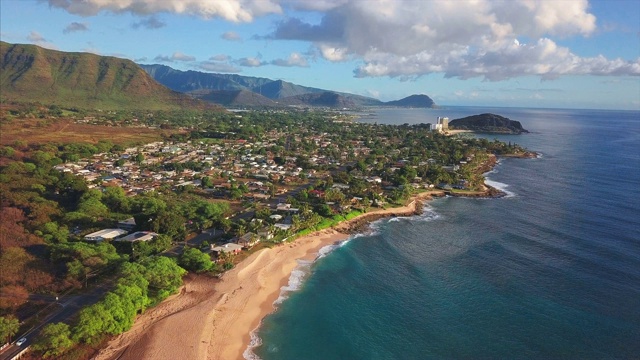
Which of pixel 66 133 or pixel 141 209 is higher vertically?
A: pixel 66 133

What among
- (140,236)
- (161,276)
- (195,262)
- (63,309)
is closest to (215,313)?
(161,276)

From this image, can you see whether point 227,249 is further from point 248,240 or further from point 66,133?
point 66,133

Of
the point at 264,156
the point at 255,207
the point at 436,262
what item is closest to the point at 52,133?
the point at 264,156

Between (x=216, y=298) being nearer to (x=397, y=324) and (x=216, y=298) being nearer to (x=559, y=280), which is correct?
(x=397, y=324)

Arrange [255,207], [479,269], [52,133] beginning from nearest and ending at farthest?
1. [479,269]
2. [255,207]
3. [52,133]

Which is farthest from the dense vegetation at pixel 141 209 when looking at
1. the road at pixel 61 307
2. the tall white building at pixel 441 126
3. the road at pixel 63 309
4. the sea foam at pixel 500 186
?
the tall white building at pixel 441 126

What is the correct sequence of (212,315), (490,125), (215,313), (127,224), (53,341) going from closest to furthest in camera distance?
(53,341) → (212,315) → (215,313) → (127,224) → (490,125)

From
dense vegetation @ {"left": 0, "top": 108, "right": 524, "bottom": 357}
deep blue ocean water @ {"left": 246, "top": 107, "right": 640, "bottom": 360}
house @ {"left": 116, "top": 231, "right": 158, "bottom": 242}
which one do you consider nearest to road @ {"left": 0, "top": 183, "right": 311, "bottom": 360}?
dense vegetation @ {"left": 0, "top": 108, "right": 524, "bottom": 357}

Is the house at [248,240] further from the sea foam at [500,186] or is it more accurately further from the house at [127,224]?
the sea foam at [500,186]
